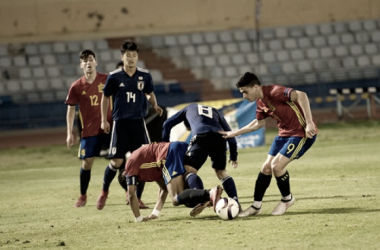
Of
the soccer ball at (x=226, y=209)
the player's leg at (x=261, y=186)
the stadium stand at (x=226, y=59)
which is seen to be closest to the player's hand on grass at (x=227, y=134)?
the player's leg at (x=261, y=186)

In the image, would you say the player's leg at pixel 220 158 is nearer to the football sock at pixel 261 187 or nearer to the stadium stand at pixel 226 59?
the football sock at pixel 261 187

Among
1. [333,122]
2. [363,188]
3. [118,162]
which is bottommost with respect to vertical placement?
[333,122]

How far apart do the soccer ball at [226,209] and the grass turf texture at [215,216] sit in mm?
100

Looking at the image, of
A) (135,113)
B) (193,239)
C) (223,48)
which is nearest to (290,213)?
(193,239)

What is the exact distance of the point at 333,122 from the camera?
89.7 feet

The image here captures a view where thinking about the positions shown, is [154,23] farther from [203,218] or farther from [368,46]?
[203,218]

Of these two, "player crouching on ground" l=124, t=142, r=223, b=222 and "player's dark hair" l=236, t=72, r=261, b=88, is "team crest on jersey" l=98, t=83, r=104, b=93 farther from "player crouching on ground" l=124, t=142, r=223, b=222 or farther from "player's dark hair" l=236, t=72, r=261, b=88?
"player's dark hair" l=236, t=72, r=261, b=88

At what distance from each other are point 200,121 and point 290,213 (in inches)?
62.0

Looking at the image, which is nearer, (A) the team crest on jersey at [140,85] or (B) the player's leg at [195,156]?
(B) the player's leg at [195,156]

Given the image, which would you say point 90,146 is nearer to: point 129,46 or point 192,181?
point 129,46

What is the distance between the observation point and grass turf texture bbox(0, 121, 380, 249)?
8.72 meters

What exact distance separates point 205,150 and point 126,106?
1.79 meters

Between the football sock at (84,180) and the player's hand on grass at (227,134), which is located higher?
the player's hand on grass at (227,134)

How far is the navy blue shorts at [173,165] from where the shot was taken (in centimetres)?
1052
